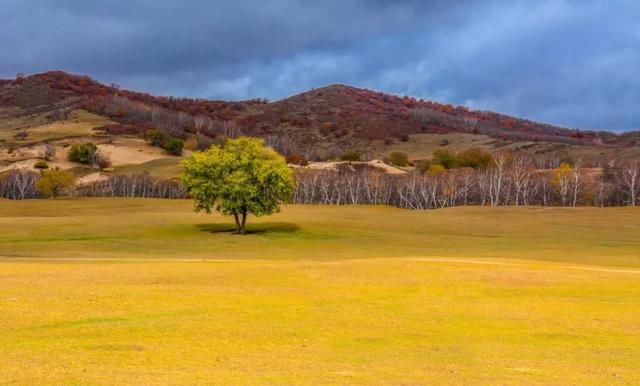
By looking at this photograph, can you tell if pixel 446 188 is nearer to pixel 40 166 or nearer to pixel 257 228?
pixel 257 228

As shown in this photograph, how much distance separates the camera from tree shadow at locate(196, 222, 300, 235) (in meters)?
79.9

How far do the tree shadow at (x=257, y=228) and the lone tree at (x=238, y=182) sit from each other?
5.72ft

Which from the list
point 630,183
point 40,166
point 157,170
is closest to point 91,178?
point 40,166

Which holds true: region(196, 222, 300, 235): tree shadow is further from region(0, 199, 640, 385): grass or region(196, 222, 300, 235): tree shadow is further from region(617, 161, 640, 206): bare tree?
region(617, 161, 640, 206): bare tree

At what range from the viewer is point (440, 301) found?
28.5 metres

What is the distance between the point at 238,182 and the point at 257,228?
8160 mm

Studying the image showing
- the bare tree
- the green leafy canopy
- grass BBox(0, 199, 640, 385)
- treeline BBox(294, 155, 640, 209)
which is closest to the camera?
grass BBox(0, 199, 640, 385)

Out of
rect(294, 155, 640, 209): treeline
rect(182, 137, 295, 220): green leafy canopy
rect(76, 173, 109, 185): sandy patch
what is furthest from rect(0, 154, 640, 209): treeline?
rect(182, 137, 295, 220): green leafy canopy

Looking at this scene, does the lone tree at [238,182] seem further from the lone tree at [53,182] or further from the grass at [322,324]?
the lone tree at [53,182]

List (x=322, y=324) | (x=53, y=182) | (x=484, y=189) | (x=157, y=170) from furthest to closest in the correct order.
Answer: (x=157, y=170) → (x=484, y=189) → (x=53, y=182) → (x=322, y=324)

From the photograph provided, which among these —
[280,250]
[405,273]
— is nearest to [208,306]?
[405,273]

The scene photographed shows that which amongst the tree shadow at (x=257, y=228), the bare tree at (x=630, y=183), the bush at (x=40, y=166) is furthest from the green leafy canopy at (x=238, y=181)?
the bush at (x=40, y=166)

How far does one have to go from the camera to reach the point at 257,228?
83188mm

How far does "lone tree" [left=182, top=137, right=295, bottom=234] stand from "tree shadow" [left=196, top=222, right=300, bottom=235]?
174 centimetres
